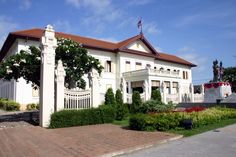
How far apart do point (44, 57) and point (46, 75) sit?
1.02 meters

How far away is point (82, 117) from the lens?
49.9ft

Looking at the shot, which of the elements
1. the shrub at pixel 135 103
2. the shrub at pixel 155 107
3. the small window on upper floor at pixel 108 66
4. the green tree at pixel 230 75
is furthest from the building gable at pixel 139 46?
the green tree at pixel 230 75

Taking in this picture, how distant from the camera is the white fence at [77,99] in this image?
15550 mm

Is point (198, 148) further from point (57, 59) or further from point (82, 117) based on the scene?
point (57, 59)

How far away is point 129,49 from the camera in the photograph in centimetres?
3856

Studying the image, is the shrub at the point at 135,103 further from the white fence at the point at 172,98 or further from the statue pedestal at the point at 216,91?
the statue pedestal at the point at 216,91

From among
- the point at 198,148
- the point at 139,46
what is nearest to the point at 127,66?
the point at 139,46

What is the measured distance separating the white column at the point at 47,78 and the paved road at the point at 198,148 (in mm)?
7442

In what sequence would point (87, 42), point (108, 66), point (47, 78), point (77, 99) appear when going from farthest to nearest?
point (108, 66), point (87, 42), point (77, 99), point (47, 78)

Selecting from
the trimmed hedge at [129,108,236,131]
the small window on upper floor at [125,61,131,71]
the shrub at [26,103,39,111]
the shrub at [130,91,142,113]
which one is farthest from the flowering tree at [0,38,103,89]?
the small window on upper floor at [125,61,131,71]

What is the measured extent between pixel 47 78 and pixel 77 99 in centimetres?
237

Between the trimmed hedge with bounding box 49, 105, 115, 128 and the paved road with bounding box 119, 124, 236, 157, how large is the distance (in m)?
6.81

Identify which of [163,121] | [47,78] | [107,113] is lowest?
[163,121]

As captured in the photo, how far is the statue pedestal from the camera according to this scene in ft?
107
